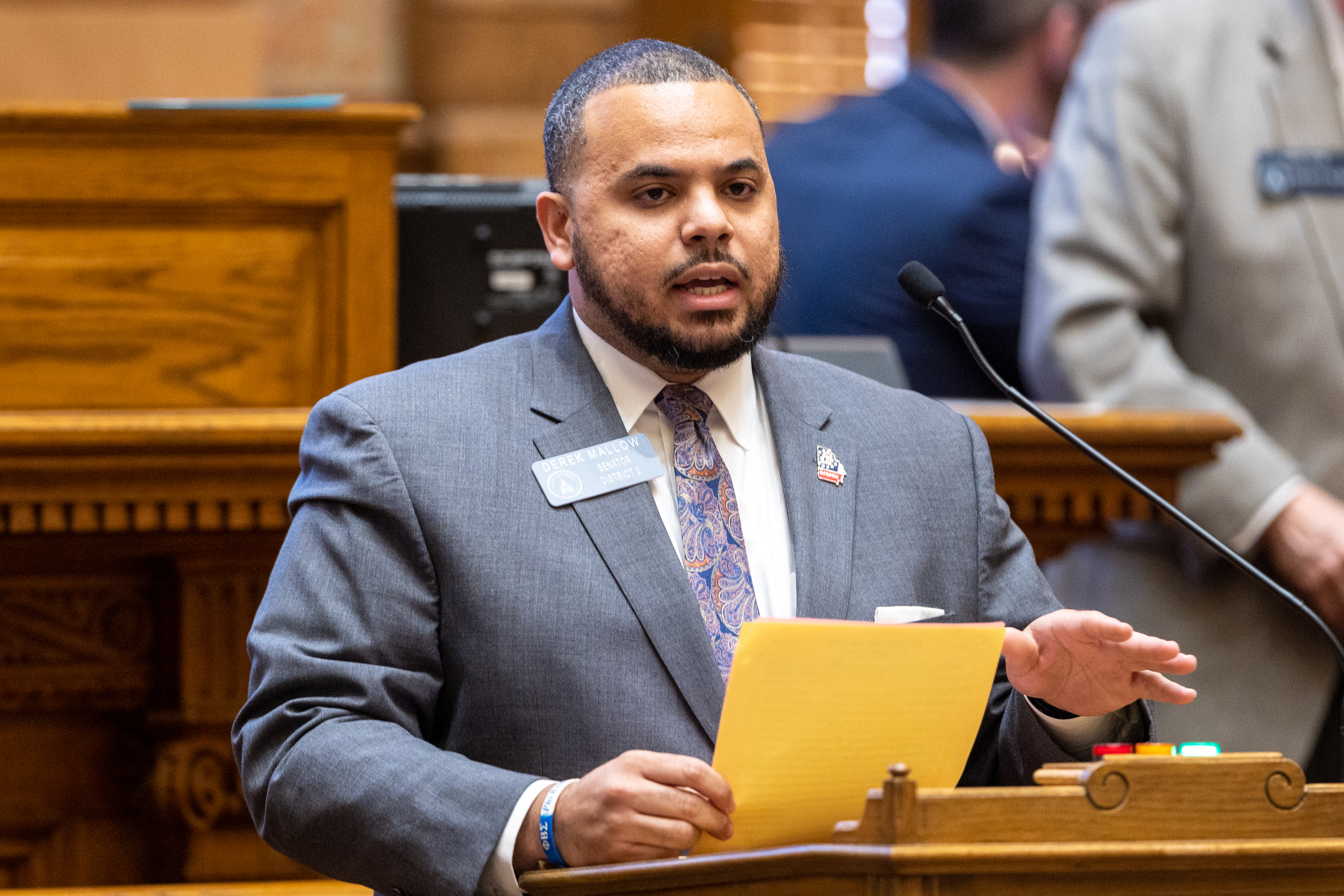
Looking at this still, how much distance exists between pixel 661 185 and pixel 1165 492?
3.76ft

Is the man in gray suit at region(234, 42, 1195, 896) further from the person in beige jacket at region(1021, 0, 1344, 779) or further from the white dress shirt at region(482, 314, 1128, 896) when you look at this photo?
the person in beige jacket at region(1021, 0, 1344, 779)

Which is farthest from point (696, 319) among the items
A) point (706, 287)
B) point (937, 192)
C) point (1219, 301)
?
point (937, 192)

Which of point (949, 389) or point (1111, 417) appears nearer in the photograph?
point (1111, 417)

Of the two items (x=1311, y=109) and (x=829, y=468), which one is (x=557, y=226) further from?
(x=1311, y=109)

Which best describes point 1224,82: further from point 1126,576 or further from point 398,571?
point 398,571

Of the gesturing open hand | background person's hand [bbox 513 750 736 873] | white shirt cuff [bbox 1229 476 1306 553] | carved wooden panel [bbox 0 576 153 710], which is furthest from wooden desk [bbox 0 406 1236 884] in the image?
background person's hand [bbox 513 750 736 873]

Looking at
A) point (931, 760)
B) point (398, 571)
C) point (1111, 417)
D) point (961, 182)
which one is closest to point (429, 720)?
point (398, 571)

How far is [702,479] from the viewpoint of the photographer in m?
1.77

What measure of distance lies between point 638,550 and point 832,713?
34 centimetres

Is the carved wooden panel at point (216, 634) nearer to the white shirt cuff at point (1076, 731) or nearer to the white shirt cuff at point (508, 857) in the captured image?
the white shirt cuff at point (508, 857)

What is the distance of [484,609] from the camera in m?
1.65

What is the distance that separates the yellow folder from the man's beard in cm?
46

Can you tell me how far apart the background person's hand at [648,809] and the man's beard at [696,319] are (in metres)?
0.50

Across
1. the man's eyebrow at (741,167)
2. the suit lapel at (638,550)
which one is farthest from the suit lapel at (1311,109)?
the suit lapel at (638,550)
